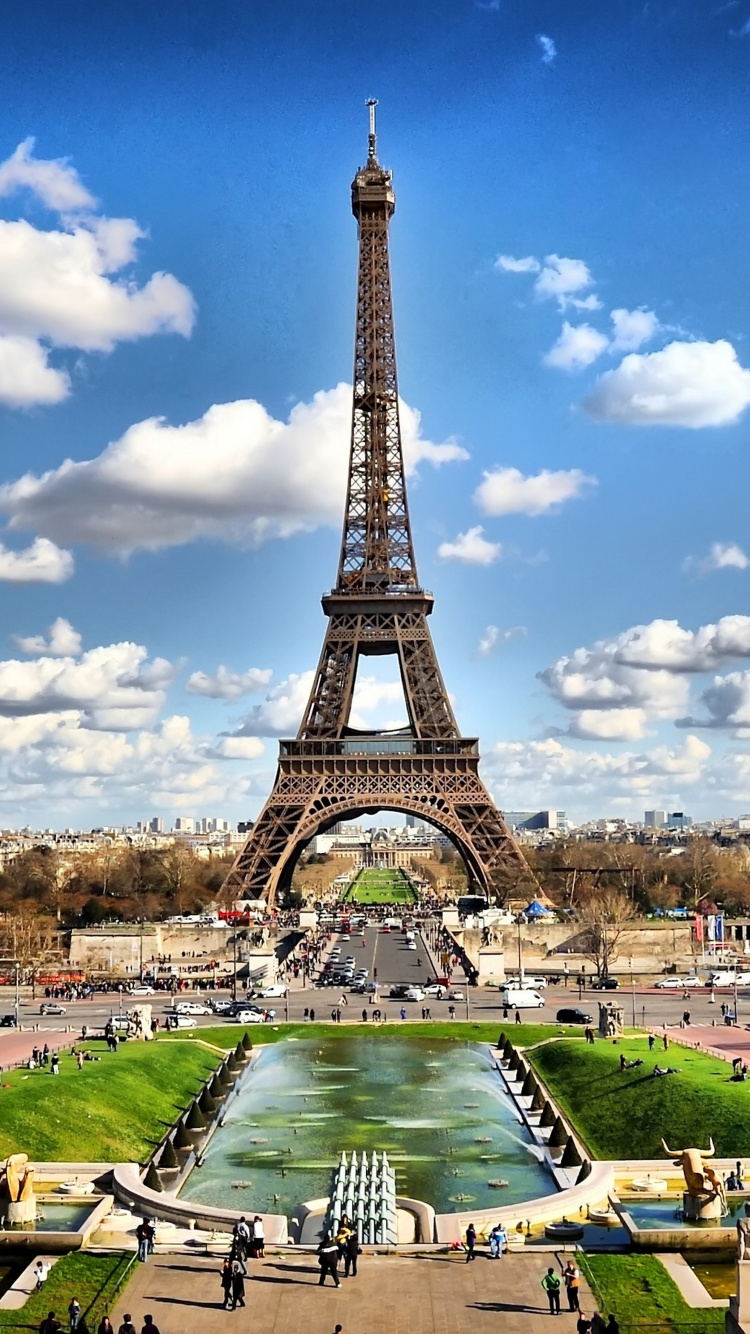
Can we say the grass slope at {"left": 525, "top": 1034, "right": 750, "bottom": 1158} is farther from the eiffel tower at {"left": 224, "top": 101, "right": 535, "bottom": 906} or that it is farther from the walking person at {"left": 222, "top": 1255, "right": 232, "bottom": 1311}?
the eiffel tower at {"left": 224, "top": 101, "right": 535, "bottom": 906}

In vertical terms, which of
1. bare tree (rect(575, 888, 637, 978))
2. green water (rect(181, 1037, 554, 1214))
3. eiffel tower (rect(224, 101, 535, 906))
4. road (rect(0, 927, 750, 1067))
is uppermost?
eiffel tower (rect(224, 101, 535, 906))

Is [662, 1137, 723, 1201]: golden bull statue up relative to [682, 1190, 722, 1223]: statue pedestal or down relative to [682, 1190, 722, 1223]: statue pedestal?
up

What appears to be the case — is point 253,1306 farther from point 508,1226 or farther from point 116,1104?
point 116,1104

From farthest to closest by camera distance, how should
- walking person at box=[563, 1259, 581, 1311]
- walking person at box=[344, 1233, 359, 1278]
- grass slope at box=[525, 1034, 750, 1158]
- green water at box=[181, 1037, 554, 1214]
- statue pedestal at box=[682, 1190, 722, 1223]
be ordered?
grass slope at box=[525, 1034, 750, 1158] < green water at box=[181, 1037, 554, 1214] < statue pedestal at box=[682, 1190, 722, 1223] < walking person at box=[344, 1233, 359, 1278] < walking person at box=[563, 1259, 581, 1311]

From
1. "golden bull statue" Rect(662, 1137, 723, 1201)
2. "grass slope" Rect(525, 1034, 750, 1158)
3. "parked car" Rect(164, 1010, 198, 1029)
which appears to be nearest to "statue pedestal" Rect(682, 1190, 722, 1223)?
"golden bull statue" Rect(662, 1137, 723, 1201)

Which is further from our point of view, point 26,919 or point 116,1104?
point 26,919

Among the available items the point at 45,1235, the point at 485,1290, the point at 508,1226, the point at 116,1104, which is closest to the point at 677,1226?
the point at 508,1226
